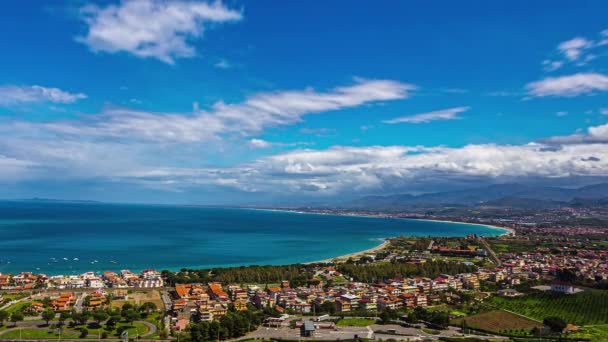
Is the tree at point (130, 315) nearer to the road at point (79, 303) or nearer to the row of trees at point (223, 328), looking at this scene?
the row of trees at point (223, 328)

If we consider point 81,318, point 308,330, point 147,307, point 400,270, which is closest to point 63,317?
point 81,318

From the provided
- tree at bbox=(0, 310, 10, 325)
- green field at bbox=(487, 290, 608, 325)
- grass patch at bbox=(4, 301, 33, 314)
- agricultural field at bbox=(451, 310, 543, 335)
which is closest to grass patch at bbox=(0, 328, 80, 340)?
tree at bbox=(0, 310, 10, 325)

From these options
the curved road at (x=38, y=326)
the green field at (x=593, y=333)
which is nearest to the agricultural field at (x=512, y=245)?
the green field at (x=593, y=333)

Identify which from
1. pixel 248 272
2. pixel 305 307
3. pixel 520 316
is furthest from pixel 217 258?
pixel 520 316

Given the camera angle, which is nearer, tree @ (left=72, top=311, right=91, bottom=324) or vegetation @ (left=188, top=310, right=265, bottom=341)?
vegetation @ (left=188, top=310, right=265, bottom=341)

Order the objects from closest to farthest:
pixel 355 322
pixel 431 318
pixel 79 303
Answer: pixel 431 318 → pixel 355 322 → pixel 79 303

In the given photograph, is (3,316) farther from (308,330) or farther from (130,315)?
(308,330)

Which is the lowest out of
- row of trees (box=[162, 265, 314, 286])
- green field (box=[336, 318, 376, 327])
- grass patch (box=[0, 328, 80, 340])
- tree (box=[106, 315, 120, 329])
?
grass patch (box=[0, 328, 80, 340])

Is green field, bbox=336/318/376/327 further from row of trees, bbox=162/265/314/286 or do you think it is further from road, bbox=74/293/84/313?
road, bbox=74/293/84/313
